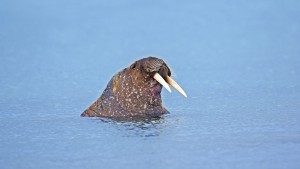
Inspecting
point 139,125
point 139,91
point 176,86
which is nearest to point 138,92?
point 139,91

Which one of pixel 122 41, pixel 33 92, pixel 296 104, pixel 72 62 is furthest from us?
pixel 122 41

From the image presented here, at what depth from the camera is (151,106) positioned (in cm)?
1750

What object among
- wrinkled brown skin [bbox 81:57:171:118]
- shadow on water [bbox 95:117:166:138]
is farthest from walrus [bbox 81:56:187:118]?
shadow on water [bbox 95:117:166:138]

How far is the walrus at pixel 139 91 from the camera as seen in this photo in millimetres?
17328

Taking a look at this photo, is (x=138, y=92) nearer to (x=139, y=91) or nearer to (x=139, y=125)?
(x=139, y=91)

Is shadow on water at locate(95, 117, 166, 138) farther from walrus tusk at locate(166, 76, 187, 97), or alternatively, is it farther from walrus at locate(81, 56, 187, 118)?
walrus tusk at locate(166, 76, 187, 97)

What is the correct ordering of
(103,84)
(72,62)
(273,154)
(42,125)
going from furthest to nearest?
(72,62) < (103,84) < (42,125) < (273,154)

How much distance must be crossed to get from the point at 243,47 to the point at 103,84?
9641mm

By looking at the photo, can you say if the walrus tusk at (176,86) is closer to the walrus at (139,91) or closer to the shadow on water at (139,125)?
the walrus at (139,91)

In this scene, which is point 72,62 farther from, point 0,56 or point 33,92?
point 33,92

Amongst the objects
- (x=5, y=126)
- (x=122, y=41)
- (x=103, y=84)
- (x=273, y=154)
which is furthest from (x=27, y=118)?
(x=122, y=41)

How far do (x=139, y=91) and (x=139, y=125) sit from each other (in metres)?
0.88

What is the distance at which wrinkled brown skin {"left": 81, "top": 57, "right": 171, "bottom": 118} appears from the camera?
17359mm

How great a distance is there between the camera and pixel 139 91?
1744 centimetres
